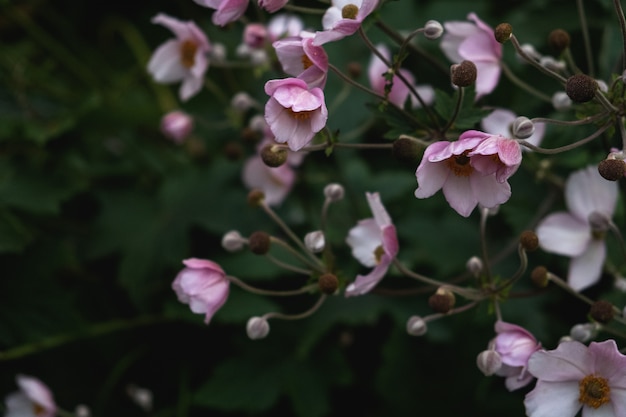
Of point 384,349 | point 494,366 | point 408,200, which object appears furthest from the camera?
point 408,200

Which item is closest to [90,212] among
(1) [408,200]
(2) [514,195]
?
(1) [408,200]

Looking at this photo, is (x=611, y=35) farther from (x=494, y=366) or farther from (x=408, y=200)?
(x=494, y=366)

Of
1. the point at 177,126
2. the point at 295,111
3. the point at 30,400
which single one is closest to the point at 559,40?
the point at 295,111

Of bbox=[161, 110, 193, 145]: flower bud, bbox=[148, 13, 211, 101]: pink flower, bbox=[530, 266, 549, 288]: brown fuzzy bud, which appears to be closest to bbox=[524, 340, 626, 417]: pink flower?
bbox=[530, 266, 549, 288]: brown fuzzy bud

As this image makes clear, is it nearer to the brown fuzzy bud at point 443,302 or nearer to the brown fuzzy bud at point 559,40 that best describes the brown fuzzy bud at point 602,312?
the brown fuzzy bud at point 443,302

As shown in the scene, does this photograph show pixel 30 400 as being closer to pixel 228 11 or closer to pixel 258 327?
pixel 258 327

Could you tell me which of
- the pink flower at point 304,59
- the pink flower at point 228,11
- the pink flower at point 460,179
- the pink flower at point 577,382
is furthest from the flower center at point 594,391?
the pink flower at point 228,11
